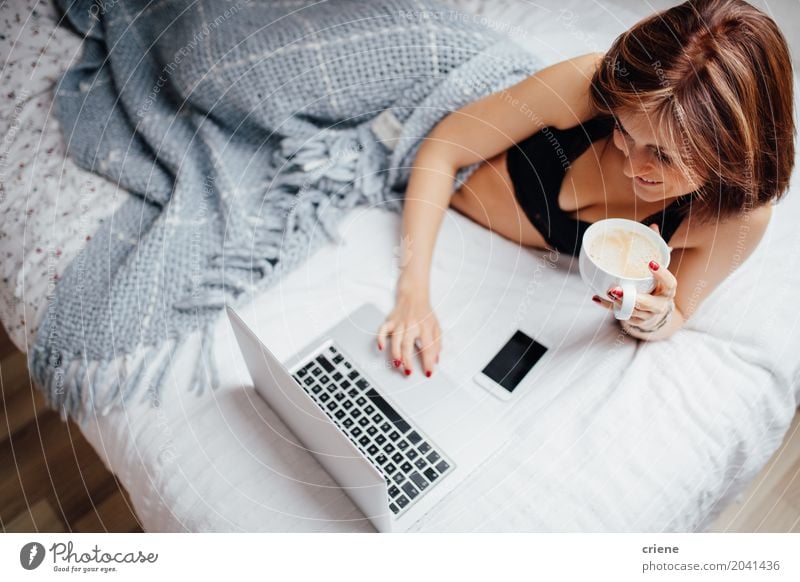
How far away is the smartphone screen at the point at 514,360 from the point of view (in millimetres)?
537

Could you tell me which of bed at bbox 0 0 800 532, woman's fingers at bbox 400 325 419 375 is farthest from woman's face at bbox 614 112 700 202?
woman's fingers at bbox 400 325 419 375

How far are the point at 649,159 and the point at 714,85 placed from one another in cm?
7

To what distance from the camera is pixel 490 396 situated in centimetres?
53

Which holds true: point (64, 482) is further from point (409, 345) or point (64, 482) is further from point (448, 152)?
point (448, 152)

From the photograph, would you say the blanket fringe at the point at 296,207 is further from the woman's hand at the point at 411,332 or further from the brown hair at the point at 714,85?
the brown hair at the point at 714,85

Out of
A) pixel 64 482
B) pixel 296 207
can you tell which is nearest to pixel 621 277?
pixel 296 207

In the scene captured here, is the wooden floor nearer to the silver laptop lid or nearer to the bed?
the bed

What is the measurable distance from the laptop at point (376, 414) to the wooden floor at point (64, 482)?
0.61ft

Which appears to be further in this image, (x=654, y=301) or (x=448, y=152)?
(x=448, y=152)

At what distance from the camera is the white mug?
43 centimetres

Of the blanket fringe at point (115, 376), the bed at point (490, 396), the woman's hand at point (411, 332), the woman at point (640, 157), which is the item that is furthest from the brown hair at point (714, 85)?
the blanket fringe at point (115, 376)

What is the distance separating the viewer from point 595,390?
520 millimetres

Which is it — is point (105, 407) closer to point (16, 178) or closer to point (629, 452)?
point (16, 178)

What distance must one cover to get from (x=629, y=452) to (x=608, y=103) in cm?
28
